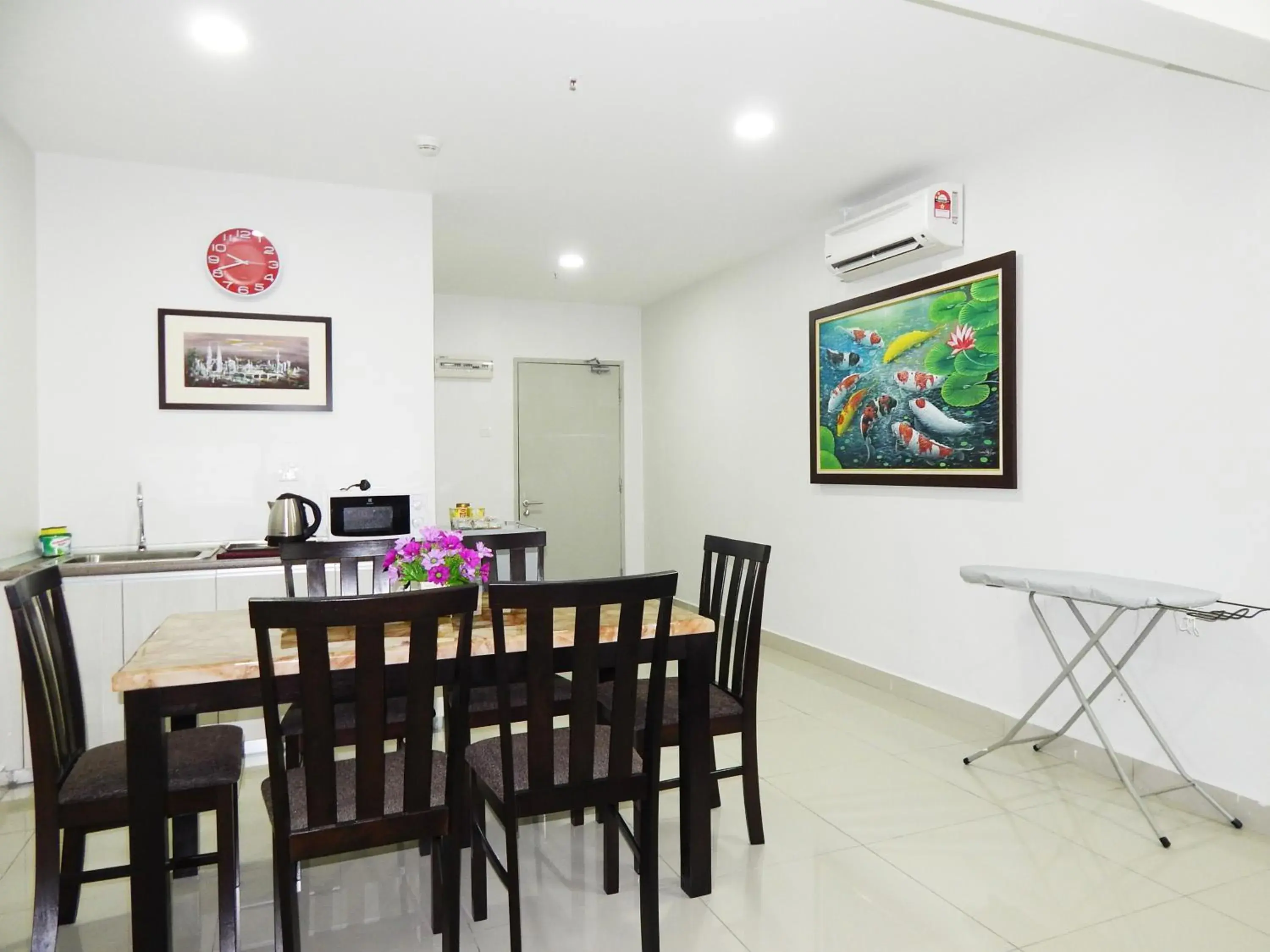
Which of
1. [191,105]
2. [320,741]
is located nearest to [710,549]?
[320,741]

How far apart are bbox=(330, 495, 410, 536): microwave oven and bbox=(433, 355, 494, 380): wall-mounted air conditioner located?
2.83 meters

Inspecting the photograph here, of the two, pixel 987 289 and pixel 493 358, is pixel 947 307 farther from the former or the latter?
pixel 493 358

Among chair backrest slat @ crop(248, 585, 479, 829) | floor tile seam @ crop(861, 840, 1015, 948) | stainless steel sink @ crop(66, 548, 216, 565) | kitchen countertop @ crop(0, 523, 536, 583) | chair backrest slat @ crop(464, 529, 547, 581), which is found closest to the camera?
chair backrest slat @ crop(248, 585, 479, 829)

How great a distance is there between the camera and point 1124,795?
300 cm

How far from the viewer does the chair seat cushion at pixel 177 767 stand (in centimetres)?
196

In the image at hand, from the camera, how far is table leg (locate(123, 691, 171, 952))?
6.07ft

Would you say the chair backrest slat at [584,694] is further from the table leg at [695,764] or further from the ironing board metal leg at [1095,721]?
the ironing board metal leg at [1095,721]

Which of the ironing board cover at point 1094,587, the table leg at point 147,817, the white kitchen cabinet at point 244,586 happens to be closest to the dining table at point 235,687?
the table leg at point 147,817

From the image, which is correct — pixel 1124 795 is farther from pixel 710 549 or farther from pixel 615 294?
Result: pixel 615 294

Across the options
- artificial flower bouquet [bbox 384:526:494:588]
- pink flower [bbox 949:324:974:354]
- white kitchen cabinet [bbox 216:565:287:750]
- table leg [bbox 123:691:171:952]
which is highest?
pink flower [bbox 949:324:974:354]

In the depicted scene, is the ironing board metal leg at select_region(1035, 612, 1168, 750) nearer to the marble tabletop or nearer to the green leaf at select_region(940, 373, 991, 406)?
the green leaf at select_region(940, 373, 991, 406)

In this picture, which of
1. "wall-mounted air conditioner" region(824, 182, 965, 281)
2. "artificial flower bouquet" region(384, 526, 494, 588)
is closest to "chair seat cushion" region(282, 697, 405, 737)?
"artificial flower bouquet" region(384, 526, 494, 588)

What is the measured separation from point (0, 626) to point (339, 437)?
157 cm

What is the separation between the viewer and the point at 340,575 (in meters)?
2.98
